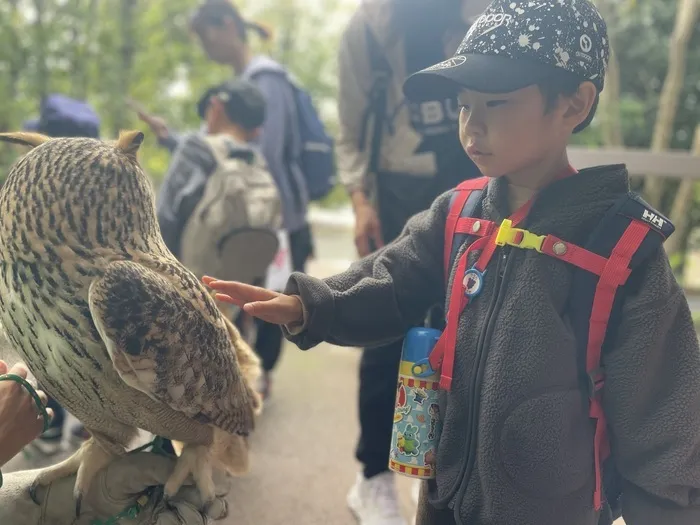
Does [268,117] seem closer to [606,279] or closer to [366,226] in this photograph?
[366,226]

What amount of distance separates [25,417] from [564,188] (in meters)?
1.02

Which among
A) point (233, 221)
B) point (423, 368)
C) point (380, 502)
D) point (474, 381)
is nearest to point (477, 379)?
point (474, 381)

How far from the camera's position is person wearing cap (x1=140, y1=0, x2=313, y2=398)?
3.22 meters

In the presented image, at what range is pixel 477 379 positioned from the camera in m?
1.19

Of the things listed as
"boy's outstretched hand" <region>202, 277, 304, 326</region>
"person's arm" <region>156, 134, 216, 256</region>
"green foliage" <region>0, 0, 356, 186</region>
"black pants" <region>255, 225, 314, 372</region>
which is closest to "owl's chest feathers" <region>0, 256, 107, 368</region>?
"boy's outstretched hand" <region>202, 277, 304, 326</region>

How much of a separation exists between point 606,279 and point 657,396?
0.23 meters

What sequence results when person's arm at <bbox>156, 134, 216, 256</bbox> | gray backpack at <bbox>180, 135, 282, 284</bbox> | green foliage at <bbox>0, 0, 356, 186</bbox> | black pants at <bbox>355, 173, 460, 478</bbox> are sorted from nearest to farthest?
black pants at <bbox>355, 173, 460, 478</bbox>
gray backpack at <bbox>180, 135, 282, 284</bbox>
person's arm at <bbox>156, 134, 216, 256</bbox>
green foliage at <bbox>0, 0, 356, 186</bbox>

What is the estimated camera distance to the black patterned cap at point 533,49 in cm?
111

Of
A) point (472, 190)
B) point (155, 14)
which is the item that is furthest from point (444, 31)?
point (155, 14)

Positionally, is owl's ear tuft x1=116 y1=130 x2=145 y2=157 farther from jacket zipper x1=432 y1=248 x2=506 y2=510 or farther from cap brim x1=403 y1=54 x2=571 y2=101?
jacket zipper x1=432 y1=248 x2=506 y2=510

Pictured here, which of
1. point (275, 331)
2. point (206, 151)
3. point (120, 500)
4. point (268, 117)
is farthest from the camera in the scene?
point (275, 331)

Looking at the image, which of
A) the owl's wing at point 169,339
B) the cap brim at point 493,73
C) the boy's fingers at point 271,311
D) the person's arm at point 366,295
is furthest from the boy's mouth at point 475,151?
the owl's wing at point 169,339

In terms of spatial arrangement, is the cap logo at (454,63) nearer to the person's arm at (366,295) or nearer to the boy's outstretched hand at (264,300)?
the person's arm at (366,295)

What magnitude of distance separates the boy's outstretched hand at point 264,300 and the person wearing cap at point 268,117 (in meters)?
2.07
